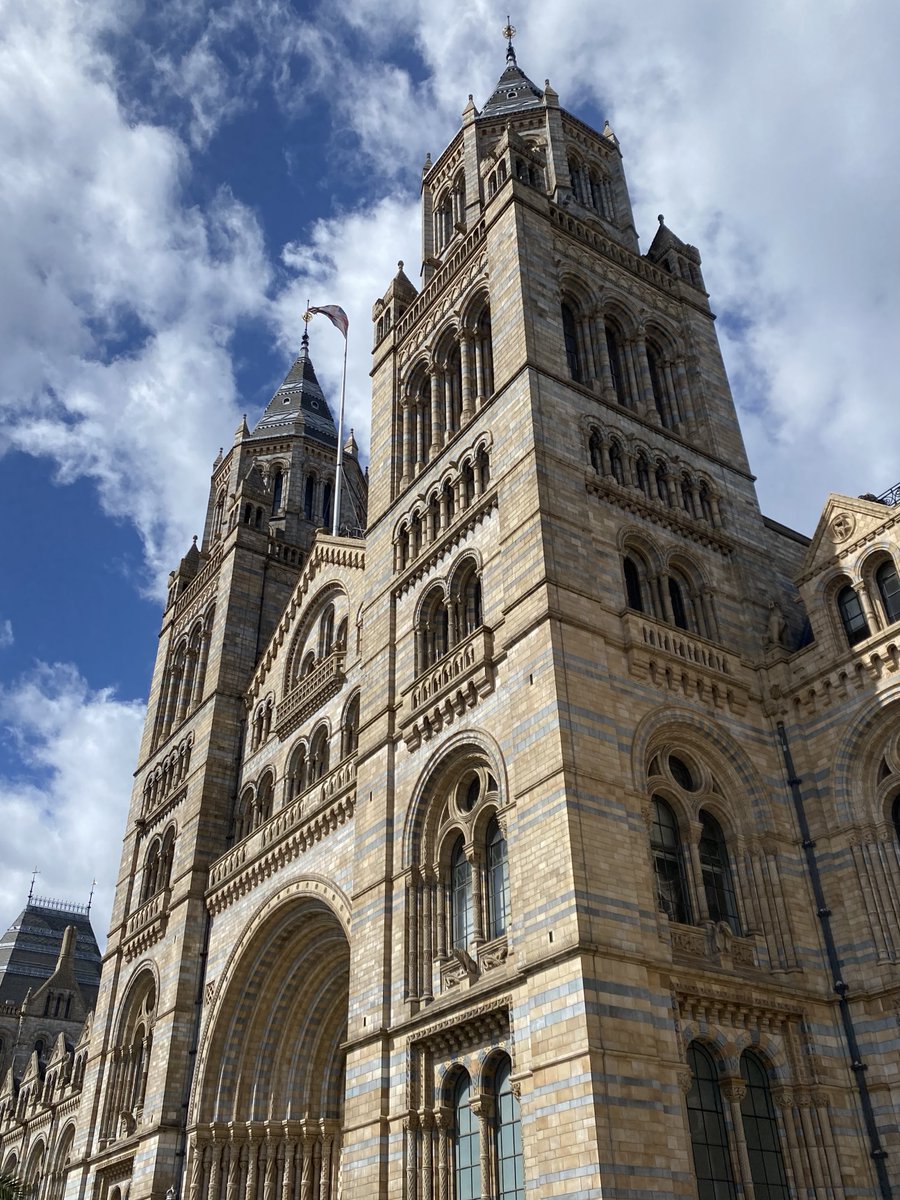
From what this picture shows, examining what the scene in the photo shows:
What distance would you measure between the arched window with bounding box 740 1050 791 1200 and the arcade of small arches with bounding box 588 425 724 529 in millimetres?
12190

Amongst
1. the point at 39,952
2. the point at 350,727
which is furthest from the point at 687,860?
the point at 39,952

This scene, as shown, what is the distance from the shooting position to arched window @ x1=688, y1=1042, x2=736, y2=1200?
1734cm

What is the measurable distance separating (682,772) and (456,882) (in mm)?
5131

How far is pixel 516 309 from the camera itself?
25906mm

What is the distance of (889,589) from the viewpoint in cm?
2306

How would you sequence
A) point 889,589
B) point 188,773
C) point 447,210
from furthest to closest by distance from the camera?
point 188,773
point 447,210
point 889,589

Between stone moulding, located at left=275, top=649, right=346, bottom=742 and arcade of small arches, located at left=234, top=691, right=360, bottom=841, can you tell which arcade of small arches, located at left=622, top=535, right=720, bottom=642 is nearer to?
arcade of small arches, located at left=234, top=691, right=360, bottom=841

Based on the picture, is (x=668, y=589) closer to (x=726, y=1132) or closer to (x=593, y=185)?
(x=726, y=1132)

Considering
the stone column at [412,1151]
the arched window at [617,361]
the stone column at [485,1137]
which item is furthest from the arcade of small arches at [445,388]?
the stone column at [412,1151]

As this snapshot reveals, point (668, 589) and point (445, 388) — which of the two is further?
point (445, 388)

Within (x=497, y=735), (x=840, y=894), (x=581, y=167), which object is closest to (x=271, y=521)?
(x=581, y=167)

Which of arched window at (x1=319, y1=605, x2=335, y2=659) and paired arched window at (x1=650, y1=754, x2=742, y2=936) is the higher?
arched window at (x1=319, y1=605, x2=335, y2=659)

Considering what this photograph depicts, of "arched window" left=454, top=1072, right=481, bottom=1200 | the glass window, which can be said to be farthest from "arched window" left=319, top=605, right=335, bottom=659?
"arched window" left=454, top=1072, right=481, bottom=1200

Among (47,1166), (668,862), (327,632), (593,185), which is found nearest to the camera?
(668,862)
